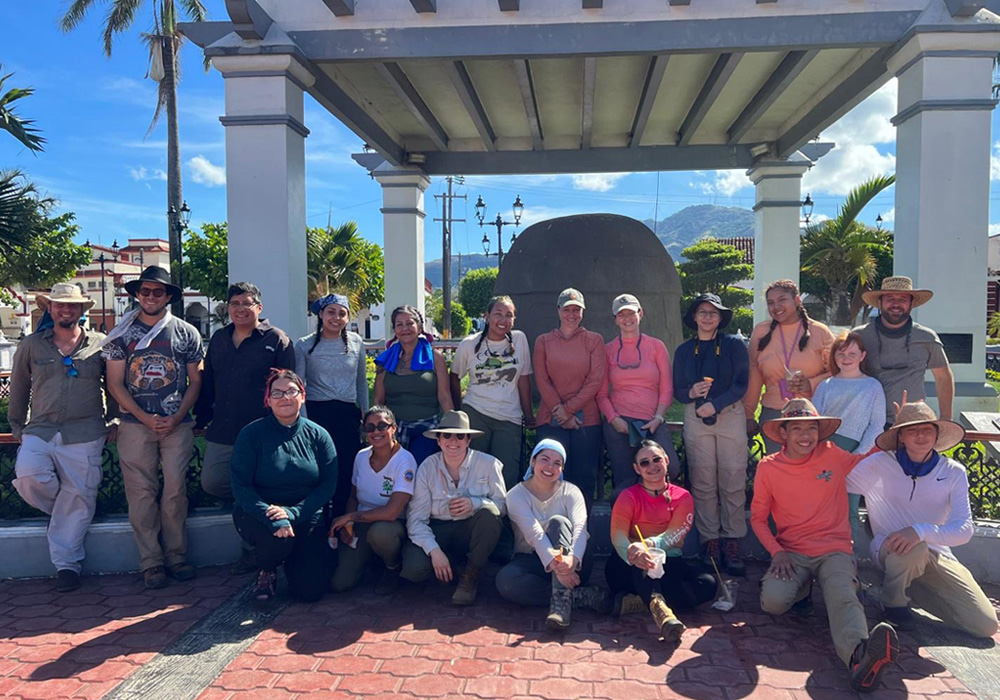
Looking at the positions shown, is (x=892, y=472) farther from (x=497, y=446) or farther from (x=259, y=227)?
(x=259, y=227)

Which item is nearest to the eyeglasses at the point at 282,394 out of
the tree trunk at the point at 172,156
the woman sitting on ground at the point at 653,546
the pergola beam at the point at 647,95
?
the woman sitting on ground at the point at 653,546

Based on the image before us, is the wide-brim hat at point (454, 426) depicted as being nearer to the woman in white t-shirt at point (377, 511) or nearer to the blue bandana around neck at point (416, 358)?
the woman in white t-shirt at point (377, 511)

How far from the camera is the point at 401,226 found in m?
11.5

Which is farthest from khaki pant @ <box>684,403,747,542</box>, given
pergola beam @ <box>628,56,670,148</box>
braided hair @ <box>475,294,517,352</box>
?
pergola beam @ <box>628,56,670,148</box>

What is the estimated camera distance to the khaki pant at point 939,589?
3.66 metres

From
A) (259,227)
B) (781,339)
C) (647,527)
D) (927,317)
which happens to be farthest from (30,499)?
(927,317)

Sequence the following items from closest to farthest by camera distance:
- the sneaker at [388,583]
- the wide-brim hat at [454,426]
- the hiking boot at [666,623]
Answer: the hiking boot at [666,623] < the wide-brim hat at [454,426] < the sneaker at [388,583]

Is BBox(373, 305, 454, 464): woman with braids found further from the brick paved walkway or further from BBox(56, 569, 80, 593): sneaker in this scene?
BBox(56, 569, 80, 593): sneaker

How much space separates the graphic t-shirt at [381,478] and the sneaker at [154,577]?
53.0 inches

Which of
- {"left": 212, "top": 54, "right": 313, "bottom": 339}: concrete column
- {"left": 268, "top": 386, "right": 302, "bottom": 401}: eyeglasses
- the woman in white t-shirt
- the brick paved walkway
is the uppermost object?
{"left": 212, "top": 54, "right": 313, "bottom": 339}: concrete column

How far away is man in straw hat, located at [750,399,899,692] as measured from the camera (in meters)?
3.79

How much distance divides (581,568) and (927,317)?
439cm

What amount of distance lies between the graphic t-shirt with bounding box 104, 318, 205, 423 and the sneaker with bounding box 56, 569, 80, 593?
3.44ft

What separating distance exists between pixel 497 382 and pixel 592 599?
1546mm
